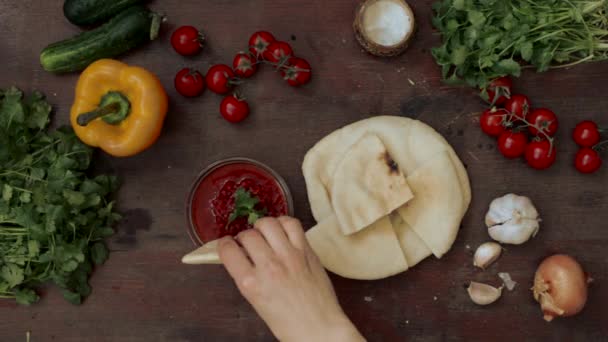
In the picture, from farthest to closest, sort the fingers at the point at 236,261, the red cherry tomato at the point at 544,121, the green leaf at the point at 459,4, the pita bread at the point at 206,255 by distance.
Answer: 1. the red cherry tomato at the point at 544,121
2. the green leaf at the point at 459,4
3. the pita bread at the point at 206,255
4. the fingers at the point at 236,261

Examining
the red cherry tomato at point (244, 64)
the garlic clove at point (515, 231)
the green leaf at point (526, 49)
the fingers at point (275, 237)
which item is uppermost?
the green leaf at point (526, 49)

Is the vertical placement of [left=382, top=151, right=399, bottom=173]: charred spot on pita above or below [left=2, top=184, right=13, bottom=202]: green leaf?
above

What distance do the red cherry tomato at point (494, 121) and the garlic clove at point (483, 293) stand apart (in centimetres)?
45

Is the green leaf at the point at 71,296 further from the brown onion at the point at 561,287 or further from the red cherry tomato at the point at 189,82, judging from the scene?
the brown onion at the point at 561,287

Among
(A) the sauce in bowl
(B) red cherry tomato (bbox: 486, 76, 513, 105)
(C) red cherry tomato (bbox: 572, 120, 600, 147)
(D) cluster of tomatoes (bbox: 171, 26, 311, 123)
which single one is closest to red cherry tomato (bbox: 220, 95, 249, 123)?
(D) cluster of tomatoes (bbox: 171, 26, 311, 123)

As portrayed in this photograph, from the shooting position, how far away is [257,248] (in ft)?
4.05

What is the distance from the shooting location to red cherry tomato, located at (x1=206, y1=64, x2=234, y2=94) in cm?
167

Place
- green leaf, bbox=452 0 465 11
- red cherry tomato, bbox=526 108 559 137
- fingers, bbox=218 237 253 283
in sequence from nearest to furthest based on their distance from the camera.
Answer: fingers, bbox=218 237 253 283
green leaf, bbox=452 0 465 11
red cherry tomato, bbox=526 108 559 137

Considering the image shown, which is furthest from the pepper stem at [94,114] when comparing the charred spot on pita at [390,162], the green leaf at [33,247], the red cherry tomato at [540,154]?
the red cherry tomato at [540,154]

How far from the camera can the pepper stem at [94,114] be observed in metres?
1.49

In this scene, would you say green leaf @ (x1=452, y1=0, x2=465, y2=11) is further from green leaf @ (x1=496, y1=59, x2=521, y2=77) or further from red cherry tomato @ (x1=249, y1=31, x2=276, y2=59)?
red cherry tomato @ (x1=249, y1=31, x2=276, y2=59)

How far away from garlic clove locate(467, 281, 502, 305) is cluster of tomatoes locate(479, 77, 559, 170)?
0.38 m

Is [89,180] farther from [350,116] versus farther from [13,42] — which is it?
[350,116]

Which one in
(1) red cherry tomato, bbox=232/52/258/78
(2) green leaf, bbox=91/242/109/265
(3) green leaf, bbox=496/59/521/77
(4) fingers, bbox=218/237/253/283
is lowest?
(2) green leaf, bbox=91/242/109/265
